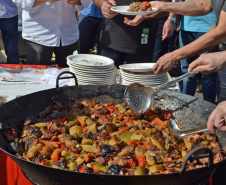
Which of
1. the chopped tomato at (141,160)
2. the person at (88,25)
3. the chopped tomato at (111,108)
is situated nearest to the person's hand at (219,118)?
the chopped tomato at (141,160)

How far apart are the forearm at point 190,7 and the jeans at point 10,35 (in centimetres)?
298

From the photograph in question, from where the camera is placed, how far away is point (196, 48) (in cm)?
267

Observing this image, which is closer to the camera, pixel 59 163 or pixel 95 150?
pixel 59 163

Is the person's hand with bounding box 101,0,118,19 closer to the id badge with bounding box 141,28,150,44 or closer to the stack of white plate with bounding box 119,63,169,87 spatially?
the id badge with bounding box 141,28,150,44

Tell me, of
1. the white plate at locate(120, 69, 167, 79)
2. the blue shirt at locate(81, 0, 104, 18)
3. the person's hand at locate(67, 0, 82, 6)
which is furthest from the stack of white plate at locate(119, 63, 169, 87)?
the blue shirt at locate(81, 0, 104, 18)

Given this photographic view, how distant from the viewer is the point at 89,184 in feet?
4.44

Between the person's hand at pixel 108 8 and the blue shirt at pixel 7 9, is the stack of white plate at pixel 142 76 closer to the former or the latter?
the person's hand at pixel 108 8

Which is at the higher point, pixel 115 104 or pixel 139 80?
pixel 139 80

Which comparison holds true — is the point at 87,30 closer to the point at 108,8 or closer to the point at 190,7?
the point at 108,8

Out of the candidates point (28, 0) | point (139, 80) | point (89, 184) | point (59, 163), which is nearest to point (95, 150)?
point (59, 163)

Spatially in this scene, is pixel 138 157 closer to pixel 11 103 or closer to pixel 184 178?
pixel 184 178

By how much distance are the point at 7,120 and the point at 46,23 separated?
1862 mm

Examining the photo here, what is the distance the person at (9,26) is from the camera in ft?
16.0

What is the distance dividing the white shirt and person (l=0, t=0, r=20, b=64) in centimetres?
153
